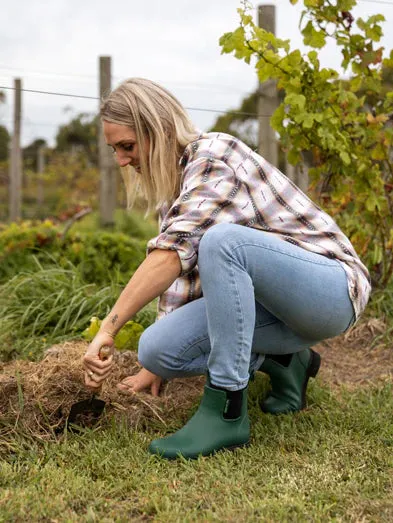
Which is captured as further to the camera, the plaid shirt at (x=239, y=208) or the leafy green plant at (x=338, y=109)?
the leafy green plant at (x=338, y=109)

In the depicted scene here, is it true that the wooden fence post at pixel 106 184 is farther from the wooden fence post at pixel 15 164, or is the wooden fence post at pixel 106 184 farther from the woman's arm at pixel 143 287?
the woman's arm at pixel 143 287

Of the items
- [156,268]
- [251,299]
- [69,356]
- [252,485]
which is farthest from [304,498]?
[69,356]

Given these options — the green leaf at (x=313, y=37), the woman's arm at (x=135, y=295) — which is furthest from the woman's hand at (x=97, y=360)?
the green leaf at (x=313, y=37)

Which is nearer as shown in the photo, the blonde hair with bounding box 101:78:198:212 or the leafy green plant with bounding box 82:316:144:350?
the blonde hair with bounding box 101:78:198:212

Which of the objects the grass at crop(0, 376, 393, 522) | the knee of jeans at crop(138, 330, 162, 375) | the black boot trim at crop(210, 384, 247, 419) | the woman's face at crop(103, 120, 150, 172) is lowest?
the grass at crop(0, 376, 393, 522)

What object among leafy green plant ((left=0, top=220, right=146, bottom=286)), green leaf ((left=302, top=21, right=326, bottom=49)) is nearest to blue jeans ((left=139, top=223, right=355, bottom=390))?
green leaf ((left=302, top=21, right=326, bottom=49))

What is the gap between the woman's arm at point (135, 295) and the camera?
2.04 m

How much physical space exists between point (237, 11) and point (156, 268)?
150cm

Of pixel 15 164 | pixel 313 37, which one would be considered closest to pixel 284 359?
pixel 313 37

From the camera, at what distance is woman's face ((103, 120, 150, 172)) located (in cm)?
224

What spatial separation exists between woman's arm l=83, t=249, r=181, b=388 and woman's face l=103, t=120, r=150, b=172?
392 millimetres

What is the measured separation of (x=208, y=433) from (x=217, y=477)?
19 cm

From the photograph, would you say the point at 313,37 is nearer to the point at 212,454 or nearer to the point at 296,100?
the point at 296,100

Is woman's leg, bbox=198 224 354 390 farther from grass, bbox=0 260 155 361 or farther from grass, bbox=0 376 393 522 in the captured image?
grass, bbox=0 260 155 361
